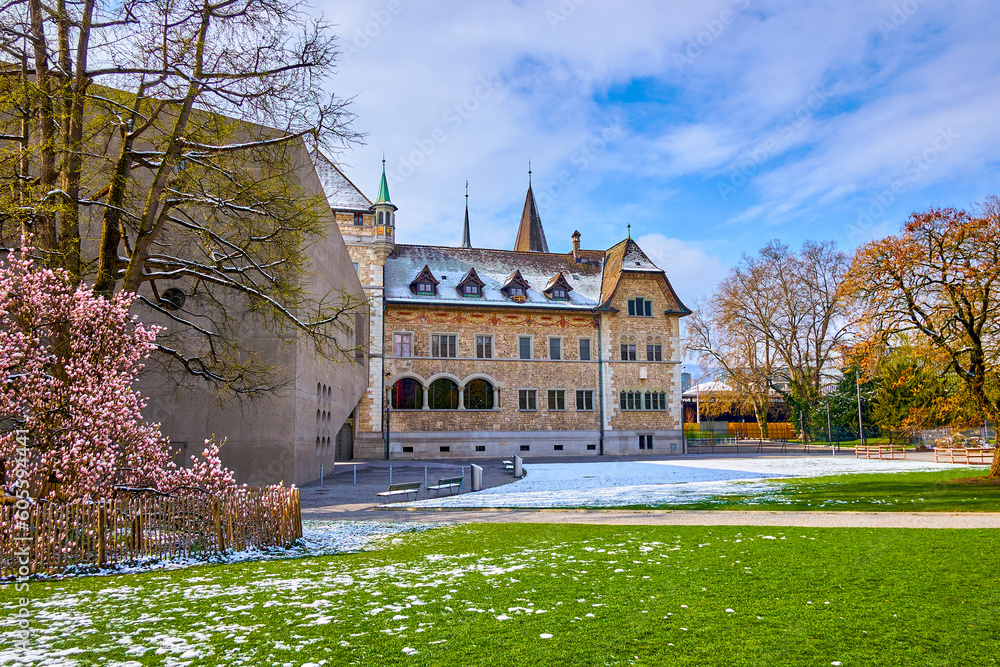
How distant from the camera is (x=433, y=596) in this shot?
7367 millimetres

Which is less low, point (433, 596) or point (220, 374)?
point (220, 374)

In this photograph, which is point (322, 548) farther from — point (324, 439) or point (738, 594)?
point (324, 439)

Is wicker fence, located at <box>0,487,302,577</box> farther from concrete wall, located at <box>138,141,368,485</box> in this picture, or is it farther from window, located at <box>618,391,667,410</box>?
window, located at <box>618,391,667,410</box>

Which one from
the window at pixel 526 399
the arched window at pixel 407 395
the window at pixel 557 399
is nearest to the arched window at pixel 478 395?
the window at pixel 526 399

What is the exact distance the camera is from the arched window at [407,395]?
38906mm

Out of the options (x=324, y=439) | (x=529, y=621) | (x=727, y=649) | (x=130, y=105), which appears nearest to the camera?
(x=727, y=649)

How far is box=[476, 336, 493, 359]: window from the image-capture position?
40750mm

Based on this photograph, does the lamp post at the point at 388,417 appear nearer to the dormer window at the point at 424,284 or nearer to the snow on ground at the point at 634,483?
the dormer window at the point at 424,284

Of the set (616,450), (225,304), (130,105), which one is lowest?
(616,450)

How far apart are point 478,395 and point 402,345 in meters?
5.33

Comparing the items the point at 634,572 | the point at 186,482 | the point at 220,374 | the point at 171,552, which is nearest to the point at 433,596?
the point at 634,572

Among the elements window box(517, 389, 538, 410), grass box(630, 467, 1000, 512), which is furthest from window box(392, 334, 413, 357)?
grass box(630, 467, 1000, 512)

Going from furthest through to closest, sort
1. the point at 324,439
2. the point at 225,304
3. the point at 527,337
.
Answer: the point at 527,337, the point at 324,439, the point at 225,304

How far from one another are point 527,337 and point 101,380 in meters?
32.0
